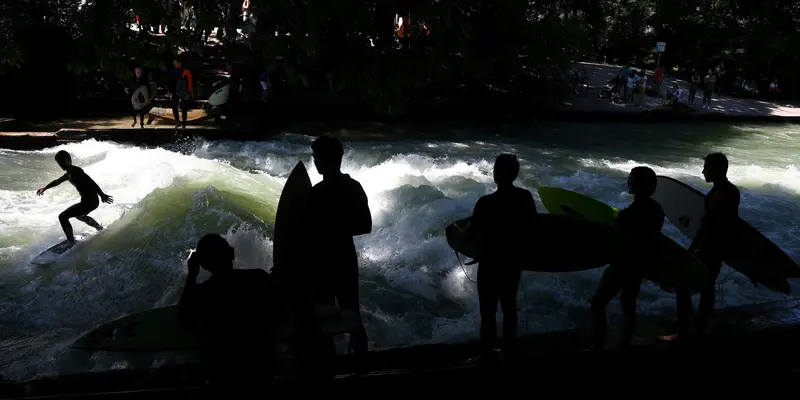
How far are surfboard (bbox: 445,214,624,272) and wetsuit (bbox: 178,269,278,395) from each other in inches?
61.6

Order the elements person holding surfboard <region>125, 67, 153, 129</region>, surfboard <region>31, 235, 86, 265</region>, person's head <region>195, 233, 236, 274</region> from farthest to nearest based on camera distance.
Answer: person holding surfboard <region>125, 67, 153, 129</region>, surfboard <region>31, 235, 86, 265</region>, person's head <region>195, 233, 236, 274</region>

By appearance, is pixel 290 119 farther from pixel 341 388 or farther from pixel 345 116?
pixel 341 388

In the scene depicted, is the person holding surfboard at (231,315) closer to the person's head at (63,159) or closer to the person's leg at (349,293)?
the person's leg at (349,293)

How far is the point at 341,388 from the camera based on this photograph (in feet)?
10.2

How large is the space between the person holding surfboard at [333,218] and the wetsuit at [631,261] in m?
1.59

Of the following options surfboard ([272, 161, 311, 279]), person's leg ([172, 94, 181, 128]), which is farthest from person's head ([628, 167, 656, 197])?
person's leg ([172, 94, 181, 128])

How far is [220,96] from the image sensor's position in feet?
51.8

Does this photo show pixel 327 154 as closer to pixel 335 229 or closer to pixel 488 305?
pixel 335 229

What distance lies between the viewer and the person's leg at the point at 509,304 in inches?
148

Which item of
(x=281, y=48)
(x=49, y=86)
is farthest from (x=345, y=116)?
(x=281, y=48)

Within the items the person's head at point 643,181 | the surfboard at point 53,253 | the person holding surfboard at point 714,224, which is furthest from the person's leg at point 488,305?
the surfboard at point 53,253

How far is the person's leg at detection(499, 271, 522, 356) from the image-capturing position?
3.77 metres

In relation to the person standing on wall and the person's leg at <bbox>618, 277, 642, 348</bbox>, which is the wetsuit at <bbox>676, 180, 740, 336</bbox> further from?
the person standing on wall

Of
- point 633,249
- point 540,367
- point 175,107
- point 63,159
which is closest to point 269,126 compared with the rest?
point 175,107
